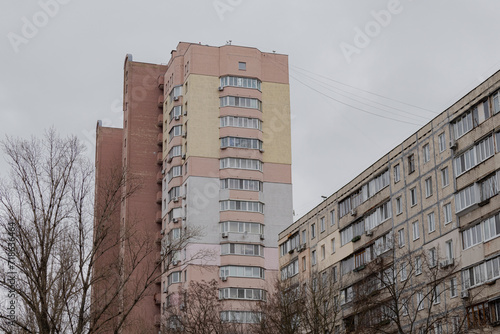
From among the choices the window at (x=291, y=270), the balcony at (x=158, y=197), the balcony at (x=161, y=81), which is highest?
the balcony at (x=161, y=81)

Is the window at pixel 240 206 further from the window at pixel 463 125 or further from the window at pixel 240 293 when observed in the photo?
the window at pixel 463 125

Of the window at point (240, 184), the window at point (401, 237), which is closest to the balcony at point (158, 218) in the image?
the window at point (240, 184)

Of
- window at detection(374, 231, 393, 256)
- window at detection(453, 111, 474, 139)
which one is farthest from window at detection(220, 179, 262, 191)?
window at detection(453, 111, 474, 139)

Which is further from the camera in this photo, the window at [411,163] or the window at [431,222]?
the window at [411,163]

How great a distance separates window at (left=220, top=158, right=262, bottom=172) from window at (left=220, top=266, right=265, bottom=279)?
42.6 feet

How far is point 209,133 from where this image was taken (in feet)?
341

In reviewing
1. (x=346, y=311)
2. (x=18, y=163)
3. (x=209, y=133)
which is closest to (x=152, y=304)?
(x=209, y=133)

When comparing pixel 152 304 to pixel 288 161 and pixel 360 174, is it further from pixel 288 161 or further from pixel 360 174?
A: pixel 360 174

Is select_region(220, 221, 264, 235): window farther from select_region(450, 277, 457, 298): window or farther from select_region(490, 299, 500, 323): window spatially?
select_region(490, 299, 500, 323): window

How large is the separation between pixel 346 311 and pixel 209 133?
121ft

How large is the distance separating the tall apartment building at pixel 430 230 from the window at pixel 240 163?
85.2 ft

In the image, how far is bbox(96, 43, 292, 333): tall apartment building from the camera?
3925 inches

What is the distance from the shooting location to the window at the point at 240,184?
102m

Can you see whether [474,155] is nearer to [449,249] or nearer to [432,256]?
[449,249]
